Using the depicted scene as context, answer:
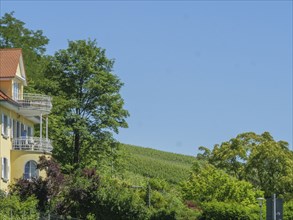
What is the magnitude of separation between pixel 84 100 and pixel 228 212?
17973mm

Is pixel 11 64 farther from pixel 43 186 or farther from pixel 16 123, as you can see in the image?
pixel 43 186

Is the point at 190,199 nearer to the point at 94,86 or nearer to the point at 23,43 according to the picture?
the point at 94,86

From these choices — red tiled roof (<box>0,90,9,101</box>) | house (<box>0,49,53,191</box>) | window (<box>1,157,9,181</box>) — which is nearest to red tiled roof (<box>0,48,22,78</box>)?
house (<box>0,49,53,191</box>)

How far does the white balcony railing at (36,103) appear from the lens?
5872 cm

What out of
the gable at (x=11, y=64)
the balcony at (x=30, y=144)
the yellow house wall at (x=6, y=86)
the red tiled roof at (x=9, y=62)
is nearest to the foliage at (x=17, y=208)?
the balcony at (x=30, y=144)

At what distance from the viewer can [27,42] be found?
7688cm

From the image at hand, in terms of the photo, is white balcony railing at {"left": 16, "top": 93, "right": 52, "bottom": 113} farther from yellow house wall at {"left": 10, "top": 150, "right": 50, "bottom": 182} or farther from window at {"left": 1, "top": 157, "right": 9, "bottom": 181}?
window at {"left": 1, "top": 157, "right": 9, "bottom": 181}

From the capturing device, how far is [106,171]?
67500 millimetres

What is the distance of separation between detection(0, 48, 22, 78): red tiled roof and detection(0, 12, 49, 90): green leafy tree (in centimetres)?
1104

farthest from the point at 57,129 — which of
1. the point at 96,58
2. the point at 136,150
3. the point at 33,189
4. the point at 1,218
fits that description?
the point at 136,150

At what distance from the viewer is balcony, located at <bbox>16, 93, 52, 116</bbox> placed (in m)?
58.7

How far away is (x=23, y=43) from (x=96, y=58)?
11.1 metres

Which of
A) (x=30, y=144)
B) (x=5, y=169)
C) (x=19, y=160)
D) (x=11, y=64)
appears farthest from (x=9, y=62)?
(x=5, y=169)

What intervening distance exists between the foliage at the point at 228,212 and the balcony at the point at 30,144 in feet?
40.0
